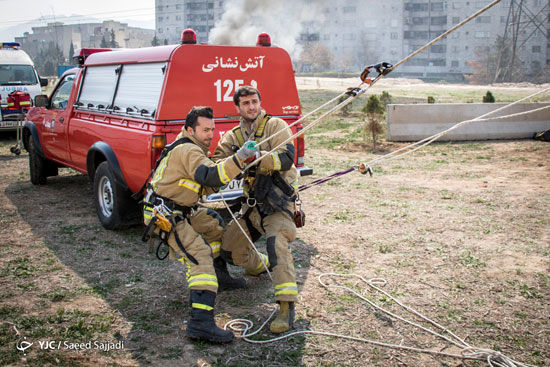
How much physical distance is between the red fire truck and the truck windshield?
9671 millimetres

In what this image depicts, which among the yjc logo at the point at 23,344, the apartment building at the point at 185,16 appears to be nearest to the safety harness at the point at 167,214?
the yjc logo at the point at 23,344

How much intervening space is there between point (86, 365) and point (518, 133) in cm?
1320

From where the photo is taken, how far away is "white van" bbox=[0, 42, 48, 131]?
15235mm

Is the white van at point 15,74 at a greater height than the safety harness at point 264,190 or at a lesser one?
greater

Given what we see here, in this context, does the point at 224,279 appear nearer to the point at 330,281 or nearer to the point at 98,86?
the point at 330,281

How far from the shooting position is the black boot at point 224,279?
479 cm

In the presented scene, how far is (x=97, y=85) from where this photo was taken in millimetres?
7270

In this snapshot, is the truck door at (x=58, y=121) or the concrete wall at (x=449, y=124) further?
the concrete wall at (x=449, y=124)

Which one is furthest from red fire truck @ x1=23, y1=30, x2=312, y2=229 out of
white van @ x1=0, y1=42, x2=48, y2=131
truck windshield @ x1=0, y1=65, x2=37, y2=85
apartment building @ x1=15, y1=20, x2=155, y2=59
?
apartment building @ x1=15, y1=20, x2=155, y2=59

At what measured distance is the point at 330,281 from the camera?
4.98 m

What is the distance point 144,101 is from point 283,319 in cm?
338

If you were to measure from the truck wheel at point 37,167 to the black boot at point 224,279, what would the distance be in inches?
229

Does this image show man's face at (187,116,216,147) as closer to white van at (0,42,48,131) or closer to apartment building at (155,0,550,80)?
white van at (0,42,48,131)

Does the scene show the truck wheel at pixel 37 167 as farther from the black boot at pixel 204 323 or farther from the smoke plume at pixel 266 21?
the smoke plume at pixel 266 21
